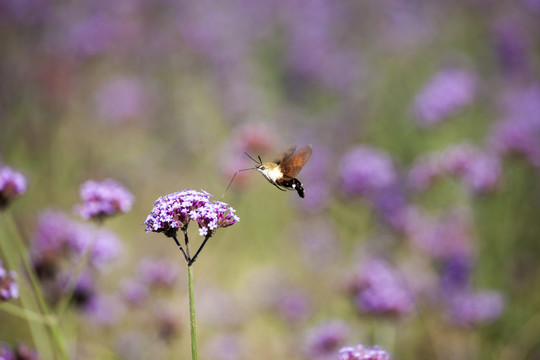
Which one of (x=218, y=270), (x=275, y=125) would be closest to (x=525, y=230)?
(x=218, y=270)

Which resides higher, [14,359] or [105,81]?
[105,81]

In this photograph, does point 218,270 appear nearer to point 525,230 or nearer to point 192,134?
point 192,134

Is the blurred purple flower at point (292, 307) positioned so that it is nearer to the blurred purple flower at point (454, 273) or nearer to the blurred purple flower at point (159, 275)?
the blurred purple flower at point (454, 273)

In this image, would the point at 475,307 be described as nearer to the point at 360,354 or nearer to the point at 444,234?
the point at 444,234

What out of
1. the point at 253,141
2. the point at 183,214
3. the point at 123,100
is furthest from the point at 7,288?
the point at 123,100

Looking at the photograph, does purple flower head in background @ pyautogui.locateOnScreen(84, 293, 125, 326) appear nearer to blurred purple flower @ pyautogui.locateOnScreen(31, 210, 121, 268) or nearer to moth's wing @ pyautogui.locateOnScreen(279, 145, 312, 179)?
blurred purple flower @ pyautogui.locateOnScreen(31, 210, 121, 268)

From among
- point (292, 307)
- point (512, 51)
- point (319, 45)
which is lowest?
point (292, 307)

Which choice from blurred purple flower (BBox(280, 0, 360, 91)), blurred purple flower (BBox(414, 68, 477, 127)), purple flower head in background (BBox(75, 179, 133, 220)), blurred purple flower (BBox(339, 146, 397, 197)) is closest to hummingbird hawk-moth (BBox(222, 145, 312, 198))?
purple flower head in background (BBox(75, 179, 133, 220))
